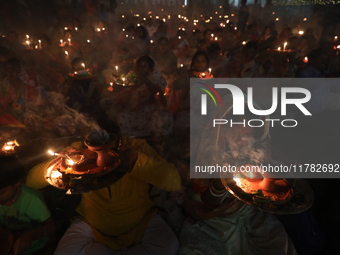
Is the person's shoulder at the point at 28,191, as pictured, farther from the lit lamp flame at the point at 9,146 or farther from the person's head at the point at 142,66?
the person's head at the point at 142,66

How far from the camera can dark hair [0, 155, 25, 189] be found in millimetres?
2410


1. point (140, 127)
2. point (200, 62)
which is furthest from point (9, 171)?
point (200, 62)

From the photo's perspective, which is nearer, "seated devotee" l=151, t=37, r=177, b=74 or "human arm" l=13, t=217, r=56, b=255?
"human arm" l=13, t=217, r=56, b=255

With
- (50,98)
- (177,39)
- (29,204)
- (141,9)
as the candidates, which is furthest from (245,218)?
(141,9)

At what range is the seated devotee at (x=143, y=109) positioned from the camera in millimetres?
5691

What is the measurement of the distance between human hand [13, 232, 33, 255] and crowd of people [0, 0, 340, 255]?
10mm

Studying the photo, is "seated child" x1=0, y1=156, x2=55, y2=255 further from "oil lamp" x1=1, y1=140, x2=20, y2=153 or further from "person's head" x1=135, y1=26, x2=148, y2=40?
"person's head" x1=135, y1=26, x2=148, y2=40

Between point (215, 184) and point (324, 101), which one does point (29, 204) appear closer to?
point (215, 184)

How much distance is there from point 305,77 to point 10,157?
717 cm

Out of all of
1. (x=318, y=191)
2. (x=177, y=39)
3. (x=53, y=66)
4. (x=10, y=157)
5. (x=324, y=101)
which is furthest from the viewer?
(x=177, y=39)

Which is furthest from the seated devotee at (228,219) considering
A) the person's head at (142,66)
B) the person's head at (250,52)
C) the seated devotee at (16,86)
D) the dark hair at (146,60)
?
the person's head at (250,52)

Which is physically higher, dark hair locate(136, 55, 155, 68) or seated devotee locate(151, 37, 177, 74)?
dark hair locate(136, 55, 155, 68)

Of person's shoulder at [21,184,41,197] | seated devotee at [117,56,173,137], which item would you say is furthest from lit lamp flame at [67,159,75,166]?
seated devotee at [117,56,173,137]

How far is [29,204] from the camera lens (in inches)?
106
